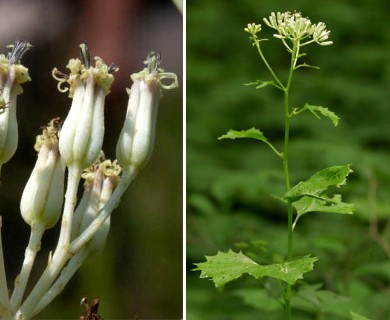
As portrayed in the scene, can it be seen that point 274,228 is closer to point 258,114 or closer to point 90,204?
point 258,114

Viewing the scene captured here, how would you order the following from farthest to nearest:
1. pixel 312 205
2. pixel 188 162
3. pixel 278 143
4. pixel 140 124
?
1. pixel 278 143
2. pixel 188 162
3. pixel 140 124
4. pixel 312 205

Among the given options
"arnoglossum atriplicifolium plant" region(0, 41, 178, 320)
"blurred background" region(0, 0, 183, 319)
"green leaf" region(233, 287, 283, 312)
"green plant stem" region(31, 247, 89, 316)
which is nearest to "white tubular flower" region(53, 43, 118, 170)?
"arnoglossum atriplicifolium plant" region(0, 41, 178, 320)

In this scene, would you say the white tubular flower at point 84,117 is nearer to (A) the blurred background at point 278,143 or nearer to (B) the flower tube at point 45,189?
(B) the flower tube at point 45,189

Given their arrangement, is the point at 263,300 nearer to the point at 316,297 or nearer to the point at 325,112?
the point at 316,297

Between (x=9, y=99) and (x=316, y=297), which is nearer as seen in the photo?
(x=9, y=99)

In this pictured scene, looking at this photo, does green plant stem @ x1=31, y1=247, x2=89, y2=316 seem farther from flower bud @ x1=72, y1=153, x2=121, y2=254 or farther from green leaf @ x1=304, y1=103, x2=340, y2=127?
green leaf @ x1=304, y1=103, x2=340, y2=127

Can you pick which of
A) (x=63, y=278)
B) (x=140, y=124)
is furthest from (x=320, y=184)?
(x=63, y=278)
